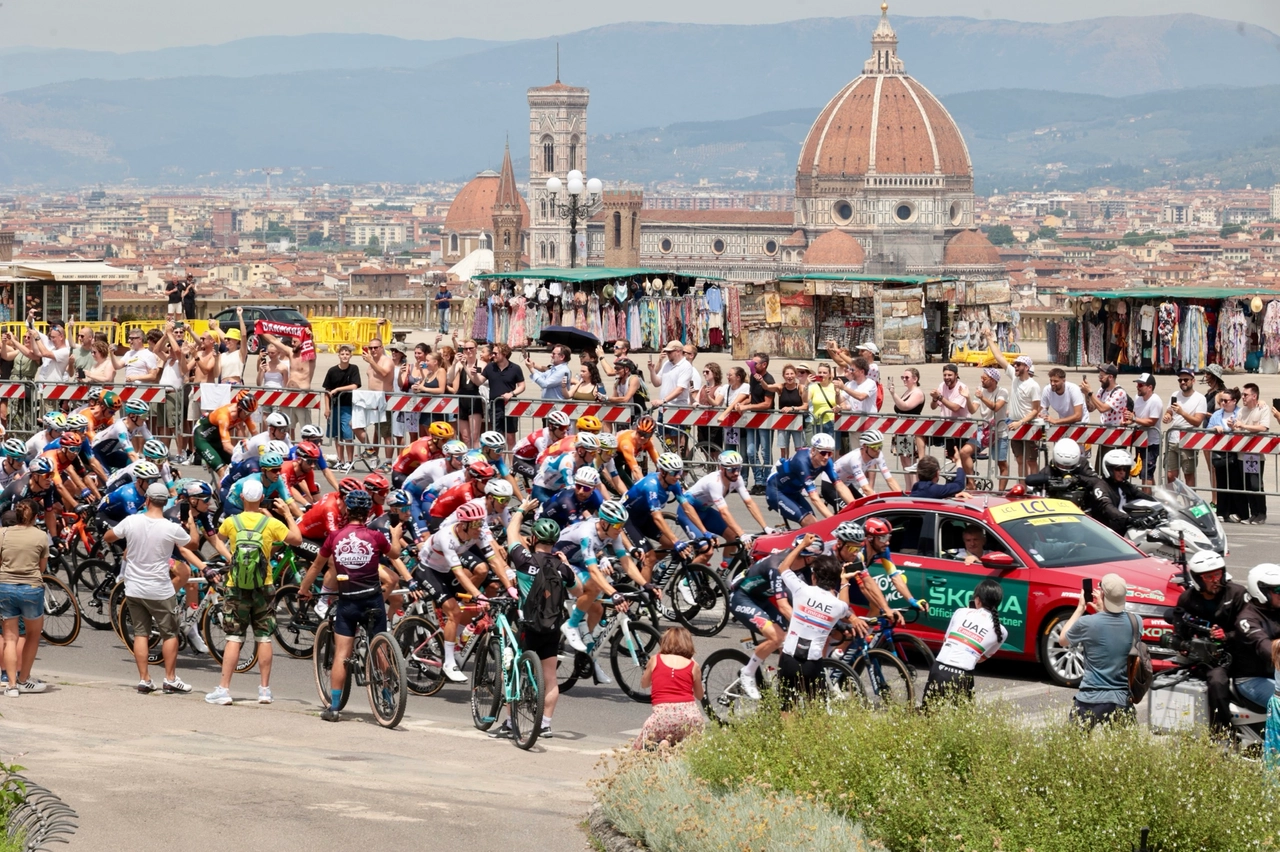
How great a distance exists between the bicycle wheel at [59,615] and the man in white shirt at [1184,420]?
37.9ft

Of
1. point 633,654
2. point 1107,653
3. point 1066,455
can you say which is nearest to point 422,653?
point 633,654

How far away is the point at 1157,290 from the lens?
3844 cm

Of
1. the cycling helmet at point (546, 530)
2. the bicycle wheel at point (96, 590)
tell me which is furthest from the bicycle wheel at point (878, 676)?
the bicycle wheel at point (96, 590)

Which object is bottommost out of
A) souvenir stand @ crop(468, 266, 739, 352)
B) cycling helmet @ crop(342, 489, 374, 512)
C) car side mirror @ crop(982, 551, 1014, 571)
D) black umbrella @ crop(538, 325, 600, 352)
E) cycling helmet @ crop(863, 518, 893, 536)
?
car side mirror @ crop(982, 551, 1014, 571)

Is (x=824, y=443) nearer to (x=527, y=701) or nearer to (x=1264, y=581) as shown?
(x=527, y=701)

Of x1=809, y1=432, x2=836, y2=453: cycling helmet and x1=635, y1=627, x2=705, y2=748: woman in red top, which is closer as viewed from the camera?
x1=635, y1=627, x2=705, y2=748: woman in red top

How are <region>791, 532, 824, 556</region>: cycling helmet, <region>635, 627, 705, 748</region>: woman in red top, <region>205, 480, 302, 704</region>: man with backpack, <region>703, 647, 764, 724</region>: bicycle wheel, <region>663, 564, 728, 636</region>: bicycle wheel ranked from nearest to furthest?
<region>635, 627, 705, 748</region>: woman in red top
<region>703, 647, 764, 724</region>: bicycle wheel
<region>791, 532, 824, 556</region>: cycling helmet
<region>205, 480, 302, 704</region>: man with backpack
<region>663, 564, 728, 636</region>: bicycle wheel

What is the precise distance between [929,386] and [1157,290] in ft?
23.9

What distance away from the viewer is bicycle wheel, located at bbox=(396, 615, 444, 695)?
14.1m

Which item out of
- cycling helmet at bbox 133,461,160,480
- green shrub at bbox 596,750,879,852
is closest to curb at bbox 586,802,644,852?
green shrub at bbox 596,750,879,852

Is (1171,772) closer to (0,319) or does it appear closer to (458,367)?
(458,367)

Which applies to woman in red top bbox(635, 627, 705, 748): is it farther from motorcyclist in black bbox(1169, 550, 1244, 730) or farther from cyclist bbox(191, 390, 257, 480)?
cyclist bbox(191, 390, 257, 480)

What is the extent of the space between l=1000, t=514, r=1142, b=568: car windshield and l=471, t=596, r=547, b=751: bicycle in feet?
13.4

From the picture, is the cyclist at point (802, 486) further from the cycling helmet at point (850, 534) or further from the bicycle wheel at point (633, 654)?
the cycling helmet at point (850, 534)
